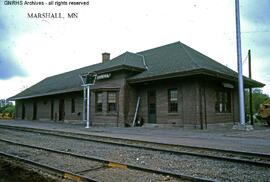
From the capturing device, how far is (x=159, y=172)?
6.52 m

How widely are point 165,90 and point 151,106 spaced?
77.8 inches

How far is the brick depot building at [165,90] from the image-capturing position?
19.0 metres

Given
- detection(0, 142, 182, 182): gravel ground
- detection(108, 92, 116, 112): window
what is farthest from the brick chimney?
detection(0, 142, 182, 182): gravel ground

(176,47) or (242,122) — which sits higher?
(176,47)

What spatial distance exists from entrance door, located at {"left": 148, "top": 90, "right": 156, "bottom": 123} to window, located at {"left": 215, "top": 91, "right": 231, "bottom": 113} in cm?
466

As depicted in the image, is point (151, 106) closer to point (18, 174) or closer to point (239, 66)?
point (239, 66)

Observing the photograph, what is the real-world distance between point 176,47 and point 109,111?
809 centimetres

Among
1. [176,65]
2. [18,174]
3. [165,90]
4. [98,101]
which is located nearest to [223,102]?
[165,90]

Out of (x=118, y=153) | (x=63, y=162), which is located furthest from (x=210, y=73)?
(x=63, y=162)

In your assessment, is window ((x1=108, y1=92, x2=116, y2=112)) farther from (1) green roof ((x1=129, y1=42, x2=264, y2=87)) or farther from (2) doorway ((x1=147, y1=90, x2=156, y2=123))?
(2) doorway ((x1=147, y1=90, x2=156, y2=123))

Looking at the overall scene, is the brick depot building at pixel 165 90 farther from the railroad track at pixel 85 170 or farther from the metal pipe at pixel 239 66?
the railroad track at pixel 85 170

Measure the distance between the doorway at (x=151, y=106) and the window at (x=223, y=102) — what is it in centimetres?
467

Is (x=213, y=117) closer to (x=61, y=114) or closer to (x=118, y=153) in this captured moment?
(x=118, y=153)

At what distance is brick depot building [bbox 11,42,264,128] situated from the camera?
19000 millimetres
